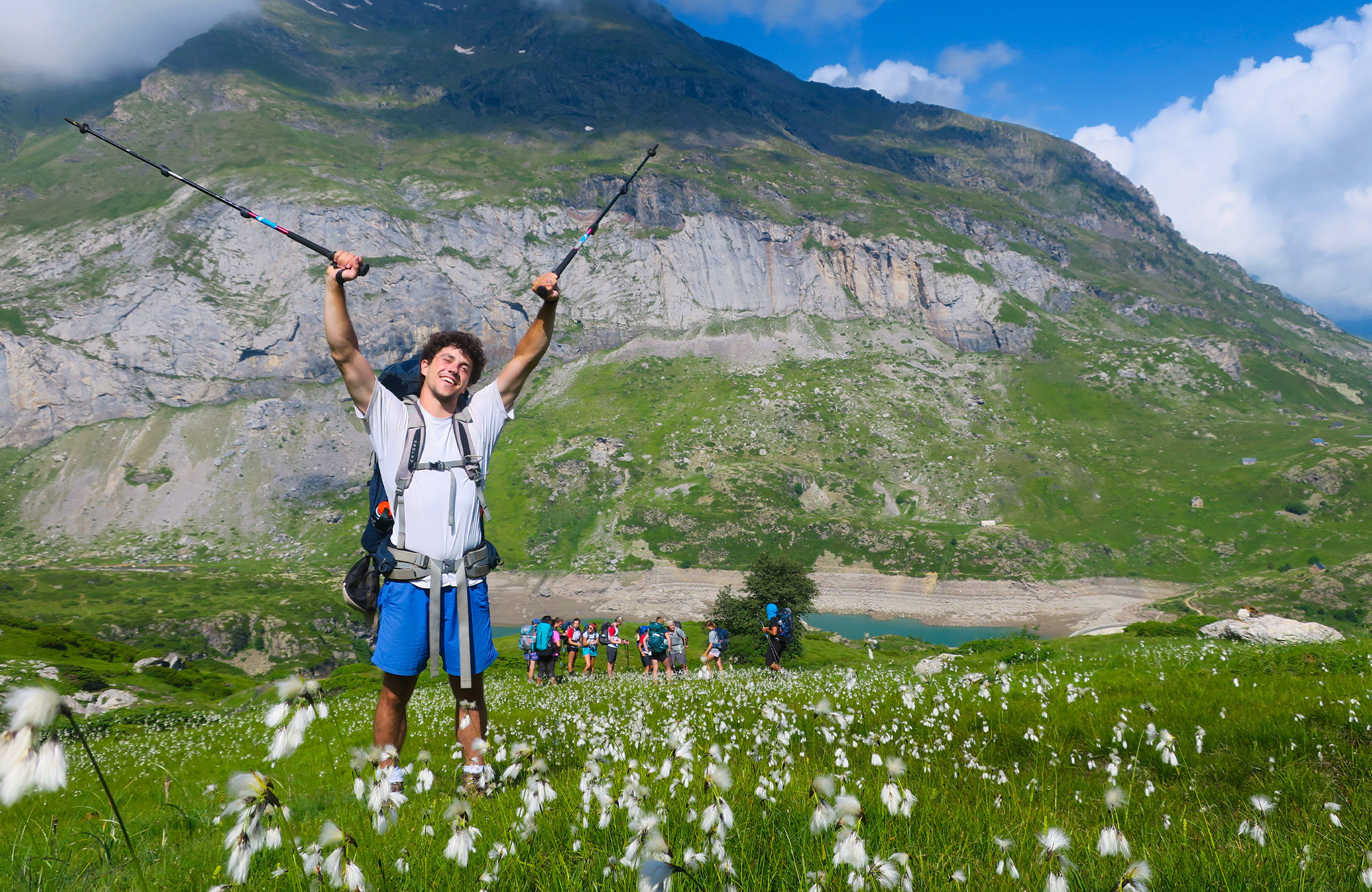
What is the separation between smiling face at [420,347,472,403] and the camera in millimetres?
6773

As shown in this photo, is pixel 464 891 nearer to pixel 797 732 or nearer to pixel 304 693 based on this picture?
pixel 304 693

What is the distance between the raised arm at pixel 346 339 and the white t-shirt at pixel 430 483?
0.40ft

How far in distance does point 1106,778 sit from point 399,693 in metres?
6.43

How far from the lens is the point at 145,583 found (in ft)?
572

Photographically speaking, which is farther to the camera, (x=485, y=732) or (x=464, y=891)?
(x=485, y=732)

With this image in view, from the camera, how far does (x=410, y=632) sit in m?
6.08

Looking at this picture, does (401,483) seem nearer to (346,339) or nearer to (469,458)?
(469,458)

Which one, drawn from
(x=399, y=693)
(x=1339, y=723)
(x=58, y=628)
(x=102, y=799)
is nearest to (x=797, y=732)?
(x=399, y=693)

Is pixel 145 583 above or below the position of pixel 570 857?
below

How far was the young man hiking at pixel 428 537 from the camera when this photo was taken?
603 cm

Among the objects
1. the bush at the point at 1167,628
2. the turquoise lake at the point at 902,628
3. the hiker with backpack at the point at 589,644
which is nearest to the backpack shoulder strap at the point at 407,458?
the hiker with backpack at the point at 589,644

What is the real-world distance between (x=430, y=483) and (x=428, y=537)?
0.54 m

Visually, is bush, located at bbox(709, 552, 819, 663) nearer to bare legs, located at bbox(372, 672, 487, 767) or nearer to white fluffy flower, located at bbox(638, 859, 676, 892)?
bare legs, located at bbox(372, 672, 487, 767)

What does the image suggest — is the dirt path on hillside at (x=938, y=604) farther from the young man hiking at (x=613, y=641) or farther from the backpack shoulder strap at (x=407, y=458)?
the backpack shoulder strap at (x=407, y=458)
